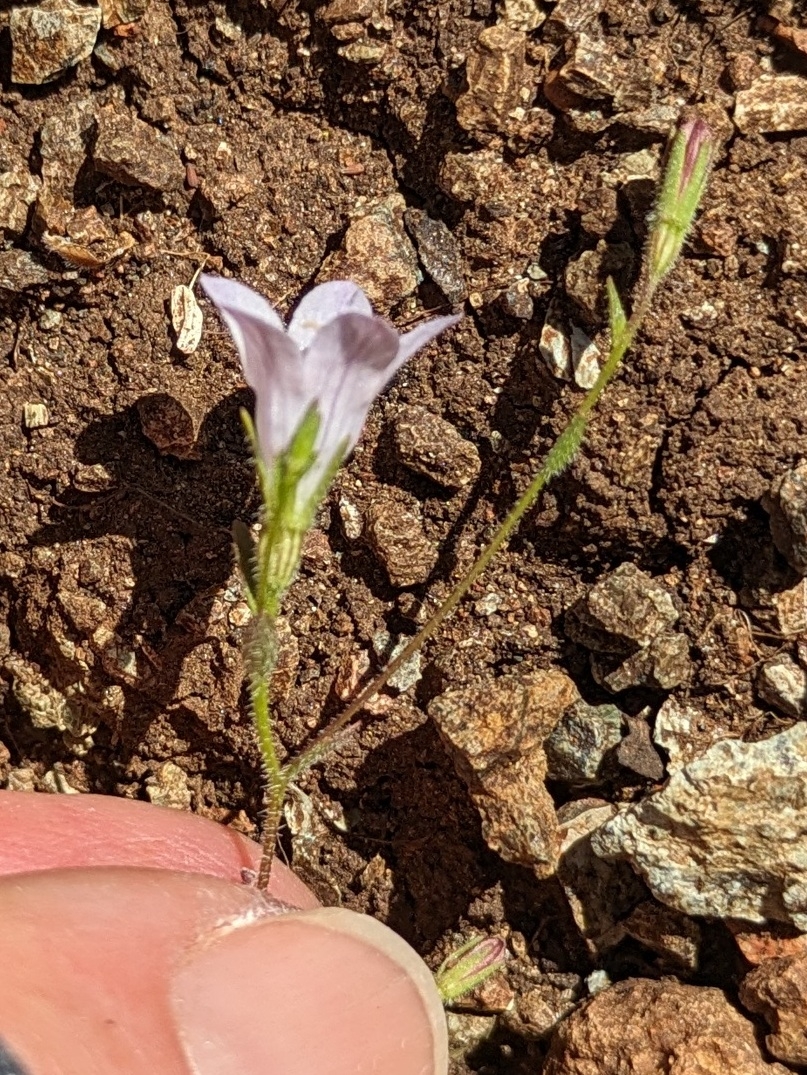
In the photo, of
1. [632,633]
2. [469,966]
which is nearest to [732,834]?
[632,633]

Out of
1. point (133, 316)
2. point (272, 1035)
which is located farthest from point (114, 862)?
point (133, 316)

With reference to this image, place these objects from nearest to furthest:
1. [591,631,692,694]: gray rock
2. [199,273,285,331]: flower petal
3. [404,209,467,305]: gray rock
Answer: [199,273,285,331]: flower petal, [591,631,692,694]: gray rock, [404,209,467,305]: gray rock

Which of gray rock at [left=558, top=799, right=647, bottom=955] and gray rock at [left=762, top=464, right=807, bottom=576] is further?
gray rock at [left=558, top=799, right=647, bottom=955]

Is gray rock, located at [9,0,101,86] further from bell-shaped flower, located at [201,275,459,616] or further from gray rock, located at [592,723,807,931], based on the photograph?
gray rock, located at [592,723,807,931]

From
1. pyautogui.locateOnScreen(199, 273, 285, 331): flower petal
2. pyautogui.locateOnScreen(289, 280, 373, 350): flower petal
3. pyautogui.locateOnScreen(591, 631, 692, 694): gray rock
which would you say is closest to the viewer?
pyautogui.locateOnScreen(199, 273, 285, 331): flower petal

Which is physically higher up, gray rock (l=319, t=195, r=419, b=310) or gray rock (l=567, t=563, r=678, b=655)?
gray rock (l=319, t=195, r=419, b=310)

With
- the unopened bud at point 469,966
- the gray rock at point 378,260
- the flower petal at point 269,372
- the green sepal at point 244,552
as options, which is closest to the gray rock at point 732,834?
the unopened bud at point 469,966

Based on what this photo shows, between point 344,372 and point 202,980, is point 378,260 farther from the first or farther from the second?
point 202,980

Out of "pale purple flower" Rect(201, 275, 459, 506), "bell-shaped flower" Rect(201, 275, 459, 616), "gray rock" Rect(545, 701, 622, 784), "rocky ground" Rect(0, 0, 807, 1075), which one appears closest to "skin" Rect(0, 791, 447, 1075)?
"rocky ground" Rect(0, 0, 807, 1075)

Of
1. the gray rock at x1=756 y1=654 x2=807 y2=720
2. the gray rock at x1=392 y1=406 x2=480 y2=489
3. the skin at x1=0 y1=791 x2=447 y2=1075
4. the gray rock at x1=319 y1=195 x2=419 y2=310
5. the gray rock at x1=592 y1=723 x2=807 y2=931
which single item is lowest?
the skin at x1=0 y1=791 x2=447 y2=1075
